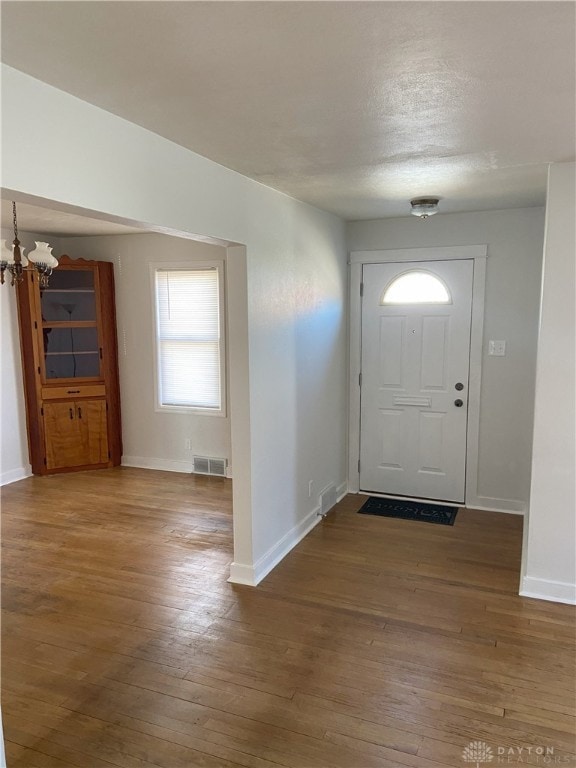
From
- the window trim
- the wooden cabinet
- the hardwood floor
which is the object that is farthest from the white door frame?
the wooden cabinet

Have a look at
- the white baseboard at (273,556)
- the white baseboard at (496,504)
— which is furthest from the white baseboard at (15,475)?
the white baseboard at (496,504)

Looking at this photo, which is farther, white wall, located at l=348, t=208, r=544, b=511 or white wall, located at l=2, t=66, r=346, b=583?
white wall, located at l=348, t=208, r=544, b=511

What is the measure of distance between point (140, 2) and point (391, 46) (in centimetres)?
68

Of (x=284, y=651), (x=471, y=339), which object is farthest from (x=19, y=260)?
(x=471, y=339)

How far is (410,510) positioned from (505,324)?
1.68m

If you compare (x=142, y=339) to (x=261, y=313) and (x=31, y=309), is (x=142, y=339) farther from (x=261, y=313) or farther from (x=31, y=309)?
(x=261, y=313)

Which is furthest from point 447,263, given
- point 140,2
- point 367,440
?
point 140,2

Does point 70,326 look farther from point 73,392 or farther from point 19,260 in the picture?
point 19,260

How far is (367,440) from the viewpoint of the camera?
191 inches

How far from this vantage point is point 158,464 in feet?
19.0

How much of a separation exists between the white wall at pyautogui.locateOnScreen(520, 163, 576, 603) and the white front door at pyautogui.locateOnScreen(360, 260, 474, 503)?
144cm

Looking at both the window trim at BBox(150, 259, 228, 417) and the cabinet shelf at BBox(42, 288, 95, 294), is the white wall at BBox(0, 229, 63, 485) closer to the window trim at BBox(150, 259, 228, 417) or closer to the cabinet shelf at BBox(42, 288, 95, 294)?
the cabinet shelf at BBox(42, 288, 95, 294)

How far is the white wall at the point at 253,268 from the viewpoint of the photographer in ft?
5.94

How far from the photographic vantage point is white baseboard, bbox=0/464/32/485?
5.29 metres
